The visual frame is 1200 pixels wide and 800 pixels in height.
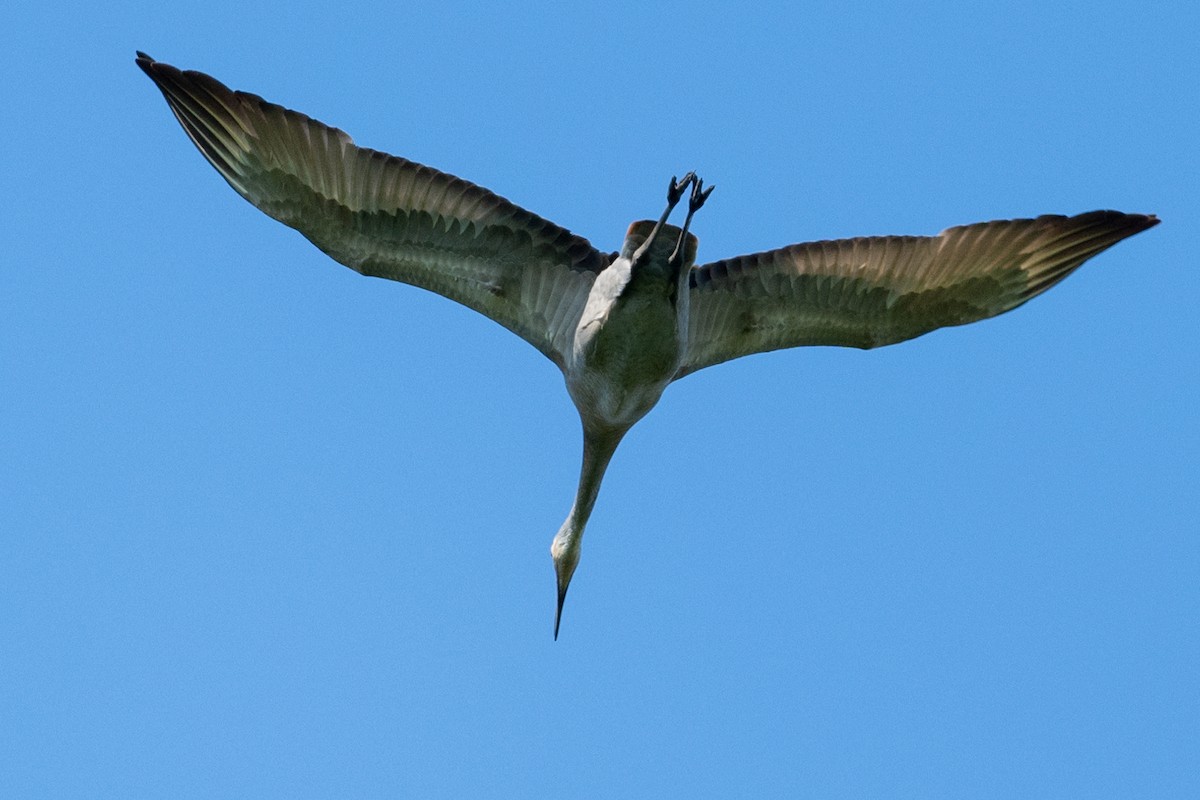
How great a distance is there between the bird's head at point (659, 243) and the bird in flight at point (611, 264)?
0.02m

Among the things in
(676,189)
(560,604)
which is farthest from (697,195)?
(560,604)

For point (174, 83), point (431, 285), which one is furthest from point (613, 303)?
point (174, 83)

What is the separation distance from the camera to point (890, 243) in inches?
677

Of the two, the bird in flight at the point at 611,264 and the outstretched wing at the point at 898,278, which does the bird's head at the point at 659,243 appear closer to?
the bird in flight at the point at 611,264

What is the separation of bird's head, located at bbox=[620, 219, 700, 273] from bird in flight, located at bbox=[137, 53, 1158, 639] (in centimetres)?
2

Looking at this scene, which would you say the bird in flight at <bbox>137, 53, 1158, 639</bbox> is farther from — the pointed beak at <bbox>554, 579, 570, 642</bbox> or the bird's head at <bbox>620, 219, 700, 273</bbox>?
the pointed beak at <bbox>554, 579, 570, 642</bbox>

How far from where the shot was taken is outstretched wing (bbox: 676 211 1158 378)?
17219 millimetres

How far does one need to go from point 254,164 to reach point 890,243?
19.0ft

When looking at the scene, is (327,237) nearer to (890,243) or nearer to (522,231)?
(522,231)

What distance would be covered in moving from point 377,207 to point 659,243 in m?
2.55

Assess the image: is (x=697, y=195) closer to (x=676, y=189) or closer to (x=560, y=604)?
(x=676, y=189)

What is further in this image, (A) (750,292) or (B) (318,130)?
(A) (750,292)

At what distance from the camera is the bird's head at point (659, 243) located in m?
16.6

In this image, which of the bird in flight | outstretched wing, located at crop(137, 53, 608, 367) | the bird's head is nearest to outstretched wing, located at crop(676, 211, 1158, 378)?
the bird in flight
